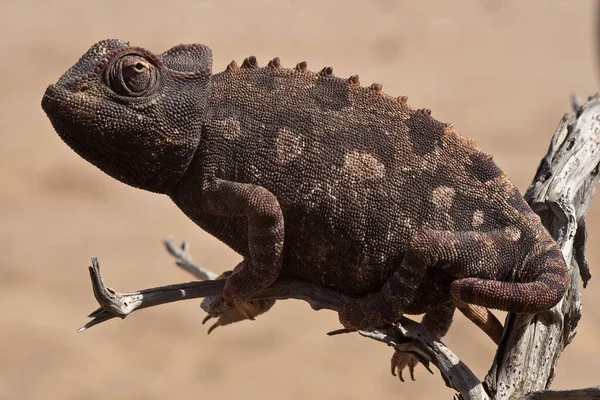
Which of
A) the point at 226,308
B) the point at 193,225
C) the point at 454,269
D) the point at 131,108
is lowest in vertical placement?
the point at 226,308

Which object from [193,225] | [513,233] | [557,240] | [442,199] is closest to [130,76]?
[442,199]

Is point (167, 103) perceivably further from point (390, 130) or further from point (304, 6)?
point (304, 6)

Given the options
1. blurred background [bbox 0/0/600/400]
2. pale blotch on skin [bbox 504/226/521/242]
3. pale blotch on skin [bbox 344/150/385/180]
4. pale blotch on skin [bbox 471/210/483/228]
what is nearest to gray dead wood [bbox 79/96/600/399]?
pale blotch on skin [bbox 504/226/521/242]

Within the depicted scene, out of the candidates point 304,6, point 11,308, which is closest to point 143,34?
point 304,6

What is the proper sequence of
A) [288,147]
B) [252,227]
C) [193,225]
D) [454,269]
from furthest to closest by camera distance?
[193,225]
[288,147]
[252,227]
[454,269]

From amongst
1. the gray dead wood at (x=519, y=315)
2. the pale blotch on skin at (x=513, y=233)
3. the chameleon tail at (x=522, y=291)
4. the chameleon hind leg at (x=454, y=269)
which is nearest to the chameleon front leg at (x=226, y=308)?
the gray dead wood at (x=519, y=315)

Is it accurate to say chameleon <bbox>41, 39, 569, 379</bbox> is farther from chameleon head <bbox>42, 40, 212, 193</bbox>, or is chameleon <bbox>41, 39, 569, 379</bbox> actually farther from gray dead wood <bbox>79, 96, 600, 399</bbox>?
gray dead wood <bbox>79, 96, 600, 399</bbox>

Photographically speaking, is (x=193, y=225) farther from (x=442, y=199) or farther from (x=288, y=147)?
(x=442, y=199)
